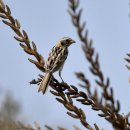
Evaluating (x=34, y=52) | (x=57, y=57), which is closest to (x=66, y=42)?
(x=57, y=57)

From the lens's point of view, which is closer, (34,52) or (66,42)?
(34,52)

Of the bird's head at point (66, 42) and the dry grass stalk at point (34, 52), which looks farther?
the bird's head at point (66, 42)

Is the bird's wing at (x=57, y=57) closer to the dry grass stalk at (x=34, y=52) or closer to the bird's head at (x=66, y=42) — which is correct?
the bird's head at (x=66, y=42)

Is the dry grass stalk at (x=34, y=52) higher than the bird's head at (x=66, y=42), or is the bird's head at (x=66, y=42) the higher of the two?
the bird's head at (x=66, y=42)

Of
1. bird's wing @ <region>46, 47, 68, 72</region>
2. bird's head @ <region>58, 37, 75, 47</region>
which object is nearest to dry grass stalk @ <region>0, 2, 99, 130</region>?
bird's wing @ <region>46, 47, 68, 72</region>

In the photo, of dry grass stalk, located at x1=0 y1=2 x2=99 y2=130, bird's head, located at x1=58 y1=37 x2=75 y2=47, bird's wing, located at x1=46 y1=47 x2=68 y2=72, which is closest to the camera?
dry grass stalk, located at x1=0 y1=2 x2=99 y2=130

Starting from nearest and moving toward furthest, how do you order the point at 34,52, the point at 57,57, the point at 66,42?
1. the point at 34,52
2. the point at 57,57
3. the point at 66,42

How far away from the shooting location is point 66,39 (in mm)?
9617

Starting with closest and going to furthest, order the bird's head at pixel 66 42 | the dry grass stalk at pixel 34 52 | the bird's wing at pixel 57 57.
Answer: the dry grass stalk at pixel 34 52 → the bird's wing at pixel 57 57 → the bird's head at pixel 66 42

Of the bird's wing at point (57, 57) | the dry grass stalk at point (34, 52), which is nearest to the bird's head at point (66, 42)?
the bird's wing at point (57, 57)

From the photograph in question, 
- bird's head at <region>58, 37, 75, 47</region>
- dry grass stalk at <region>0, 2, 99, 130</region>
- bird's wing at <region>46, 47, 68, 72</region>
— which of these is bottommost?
dry grass stalk at <region>0, 2, 99, 130</region>

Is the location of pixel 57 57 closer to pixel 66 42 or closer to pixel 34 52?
pixel 66 42

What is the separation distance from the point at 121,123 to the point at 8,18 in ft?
3.78

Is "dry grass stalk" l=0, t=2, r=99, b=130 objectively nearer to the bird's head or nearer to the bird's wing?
the bird's wing
